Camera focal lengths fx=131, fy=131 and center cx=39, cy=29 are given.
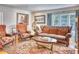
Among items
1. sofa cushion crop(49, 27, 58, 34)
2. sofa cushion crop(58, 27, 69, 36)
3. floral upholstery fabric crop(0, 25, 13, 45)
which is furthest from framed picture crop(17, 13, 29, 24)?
sofa cushion crop(58, 27, 69, 36)

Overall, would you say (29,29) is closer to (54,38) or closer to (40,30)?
(40,30)

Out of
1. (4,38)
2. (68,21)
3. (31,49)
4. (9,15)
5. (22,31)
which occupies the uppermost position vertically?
(9,15)

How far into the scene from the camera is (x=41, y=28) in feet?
7.64

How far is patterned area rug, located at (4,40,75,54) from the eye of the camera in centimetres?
227

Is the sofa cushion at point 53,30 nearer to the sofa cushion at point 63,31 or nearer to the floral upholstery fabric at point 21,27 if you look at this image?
the sofa cushion at point 63,31

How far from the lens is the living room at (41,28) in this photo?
2.25 metres

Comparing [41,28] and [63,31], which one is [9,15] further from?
[63,31]

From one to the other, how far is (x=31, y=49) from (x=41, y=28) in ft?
1.34

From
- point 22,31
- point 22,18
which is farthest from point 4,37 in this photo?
point 22,18

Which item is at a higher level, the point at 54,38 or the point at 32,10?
the point at 32,10
